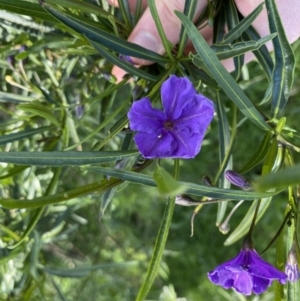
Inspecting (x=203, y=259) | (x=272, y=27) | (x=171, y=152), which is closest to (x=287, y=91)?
(x=272, y=27)

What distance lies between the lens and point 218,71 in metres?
0.71

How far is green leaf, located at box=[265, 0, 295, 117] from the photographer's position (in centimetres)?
76

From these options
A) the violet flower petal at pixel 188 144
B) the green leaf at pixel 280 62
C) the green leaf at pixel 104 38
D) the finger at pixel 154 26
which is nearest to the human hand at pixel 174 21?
the finger at pixel 154 26

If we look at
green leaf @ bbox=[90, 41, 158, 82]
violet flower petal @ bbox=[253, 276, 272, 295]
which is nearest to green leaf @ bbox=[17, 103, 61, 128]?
green leaf @ bbox=[90, 41, 158, 82]

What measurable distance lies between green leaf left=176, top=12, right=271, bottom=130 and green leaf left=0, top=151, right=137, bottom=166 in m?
0.18

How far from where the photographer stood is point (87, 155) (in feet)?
2.26

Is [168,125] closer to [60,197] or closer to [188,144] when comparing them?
[188,144]

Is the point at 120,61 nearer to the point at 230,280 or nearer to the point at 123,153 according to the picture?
the point at 123,153

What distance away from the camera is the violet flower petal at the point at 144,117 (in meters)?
0.71

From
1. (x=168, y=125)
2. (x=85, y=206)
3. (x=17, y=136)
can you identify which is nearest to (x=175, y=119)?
(x=168, y=125)

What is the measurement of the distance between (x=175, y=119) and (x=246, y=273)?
0.27 metres

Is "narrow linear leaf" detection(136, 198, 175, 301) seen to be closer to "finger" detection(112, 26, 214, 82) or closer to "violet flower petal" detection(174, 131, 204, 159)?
"violet flower petal" detection(174, 131, 204, 159)

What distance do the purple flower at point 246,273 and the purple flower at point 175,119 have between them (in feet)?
0.66

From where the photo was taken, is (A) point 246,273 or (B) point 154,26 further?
(B) point 154,26
